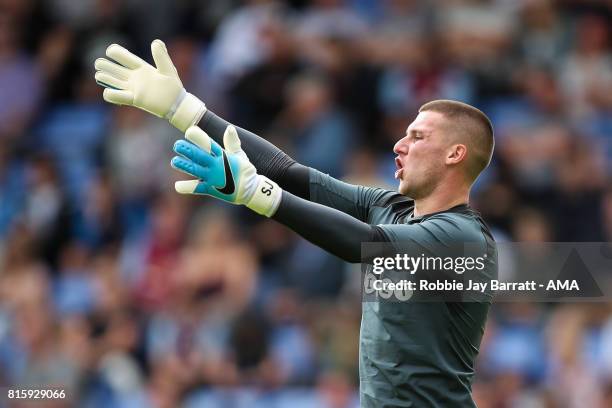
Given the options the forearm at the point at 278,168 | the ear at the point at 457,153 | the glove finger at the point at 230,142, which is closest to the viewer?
the glove finger at the point at 230,142

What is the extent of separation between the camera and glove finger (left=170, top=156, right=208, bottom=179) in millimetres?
4297

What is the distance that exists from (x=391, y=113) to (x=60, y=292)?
3.40 meters

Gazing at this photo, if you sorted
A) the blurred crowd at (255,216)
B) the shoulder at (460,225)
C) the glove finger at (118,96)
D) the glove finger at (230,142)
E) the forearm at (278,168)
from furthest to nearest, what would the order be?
the blurred crowd at (255,216)
the forearm at (278,168)
the glove finger at (118,96)
the shoulder at (460,225)
the glove finger at (230,142)

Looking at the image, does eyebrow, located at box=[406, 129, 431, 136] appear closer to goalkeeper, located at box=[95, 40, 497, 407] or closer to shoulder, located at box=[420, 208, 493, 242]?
goalkeeper, located at box=[95, 40, 497, 407]

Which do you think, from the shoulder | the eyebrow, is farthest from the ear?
the shoulder

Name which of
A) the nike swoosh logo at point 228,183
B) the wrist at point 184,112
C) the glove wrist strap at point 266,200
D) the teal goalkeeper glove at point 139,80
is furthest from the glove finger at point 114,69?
the glove wrist strap at point 266,200

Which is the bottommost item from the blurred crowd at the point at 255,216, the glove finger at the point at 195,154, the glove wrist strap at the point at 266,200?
the glove wrist strap at the point at 266,200

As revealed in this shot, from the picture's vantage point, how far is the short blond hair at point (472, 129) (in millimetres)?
4945

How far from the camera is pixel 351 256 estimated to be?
4.34 metres

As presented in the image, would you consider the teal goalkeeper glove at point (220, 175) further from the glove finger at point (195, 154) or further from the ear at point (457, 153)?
the ear at point (457, 153)

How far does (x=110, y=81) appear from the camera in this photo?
489 centimetres

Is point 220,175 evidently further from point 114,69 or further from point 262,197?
point 114,69

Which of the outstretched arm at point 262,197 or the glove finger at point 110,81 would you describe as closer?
the outstretched arm at point 262,197

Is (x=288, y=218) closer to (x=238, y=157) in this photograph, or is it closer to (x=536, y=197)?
(x=238, y=157)
